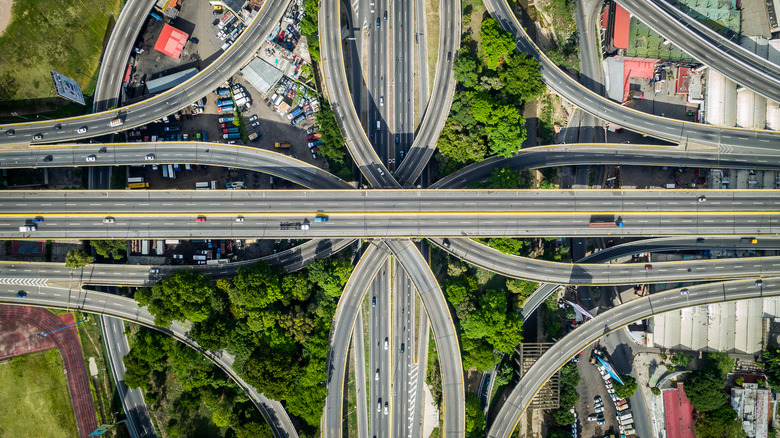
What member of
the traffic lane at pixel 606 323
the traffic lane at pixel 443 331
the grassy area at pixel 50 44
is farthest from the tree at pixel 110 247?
the traffic lane at pixel 606 323

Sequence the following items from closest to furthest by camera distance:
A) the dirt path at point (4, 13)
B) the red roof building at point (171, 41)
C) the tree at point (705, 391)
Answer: the red roof building at point (171, 41)
the dirt path at point (4, 13)
the tree at point (705, 391)

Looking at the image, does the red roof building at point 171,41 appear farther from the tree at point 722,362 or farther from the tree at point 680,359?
the tree at point 722,362

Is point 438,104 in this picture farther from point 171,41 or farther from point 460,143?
point 171,41

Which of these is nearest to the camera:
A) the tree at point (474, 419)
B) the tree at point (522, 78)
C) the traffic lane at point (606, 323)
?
the tree at point (522, 78)

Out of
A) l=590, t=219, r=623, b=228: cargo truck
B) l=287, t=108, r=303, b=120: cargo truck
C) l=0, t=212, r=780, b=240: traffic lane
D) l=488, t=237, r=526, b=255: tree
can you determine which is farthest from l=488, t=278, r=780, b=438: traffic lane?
l=287, t=108, r=303, b=120: cargo truck

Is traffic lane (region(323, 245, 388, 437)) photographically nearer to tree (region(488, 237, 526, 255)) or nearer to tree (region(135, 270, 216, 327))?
tree (region(488, 237, 526, 255))

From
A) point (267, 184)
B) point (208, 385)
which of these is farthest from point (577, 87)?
point (208, 385)

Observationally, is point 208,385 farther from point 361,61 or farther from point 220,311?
point 361,61
